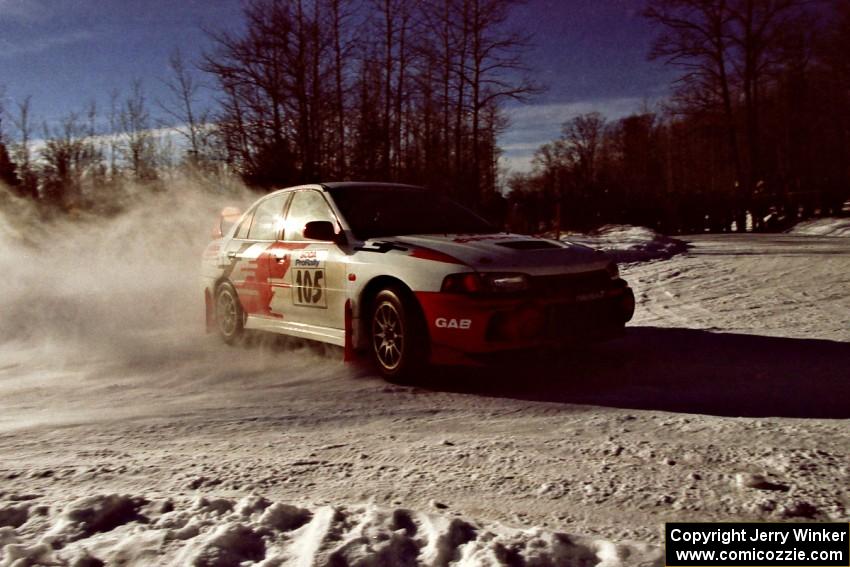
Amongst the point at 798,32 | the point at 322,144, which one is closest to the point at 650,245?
the point at 322,144

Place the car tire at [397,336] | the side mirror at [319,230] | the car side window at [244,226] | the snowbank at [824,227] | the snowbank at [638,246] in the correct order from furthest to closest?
1. the snowbank at [824,227]
2. the snowbank at [638,246]
3. the car side window at [244,226]
4. the side mirror at [319,230]
5. the car tire at [397,336]

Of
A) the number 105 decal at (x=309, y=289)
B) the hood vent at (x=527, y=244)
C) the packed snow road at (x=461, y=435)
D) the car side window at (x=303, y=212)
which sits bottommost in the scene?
the packed snow road at (x=461, y=435)

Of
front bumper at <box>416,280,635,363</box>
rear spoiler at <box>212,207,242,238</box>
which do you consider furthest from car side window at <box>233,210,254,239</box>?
front bumper at <box>416,280,635,363</box>

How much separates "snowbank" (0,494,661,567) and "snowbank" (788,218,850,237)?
65.5 feet

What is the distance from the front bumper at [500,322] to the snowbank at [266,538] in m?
2.01

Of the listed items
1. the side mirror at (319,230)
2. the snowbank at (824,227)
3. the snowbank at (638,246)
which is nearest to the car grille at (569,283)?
the side mirror at (319,230)

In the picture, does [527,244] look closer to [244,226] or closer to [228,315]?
[244,226]

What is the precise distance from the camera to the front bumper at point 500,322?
15.0 feet

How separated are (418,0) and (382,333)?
20731mm

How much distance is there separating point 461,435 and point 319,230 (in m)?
2.32

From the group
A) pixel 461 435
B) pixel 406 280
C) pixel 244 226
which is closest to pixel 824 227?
pixel 244 226

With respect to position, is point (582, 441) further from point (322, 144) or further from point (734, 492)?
point (322, 144)

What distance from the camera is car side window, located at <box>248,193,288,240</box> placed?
642 centimetres

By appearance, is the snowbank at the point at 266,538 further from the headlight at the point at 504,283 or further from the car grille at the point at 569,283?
the car grille at the point at 569,283
